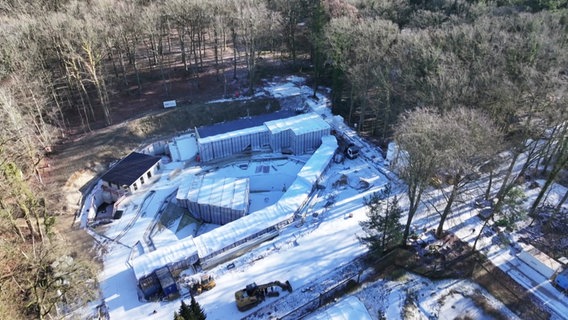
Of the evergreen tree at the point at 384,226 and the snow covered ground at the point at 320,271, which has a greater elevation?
the evergreen tree at the point at 384,226

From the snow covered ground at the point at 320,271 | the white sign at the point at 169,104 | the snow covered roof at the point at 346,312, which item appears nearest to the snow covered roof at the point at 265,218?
the snow covered ground at the point at 320,271

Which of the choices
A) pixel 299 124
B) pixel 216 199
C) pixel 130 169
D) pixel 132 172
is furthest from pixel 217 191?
pixel 299 124

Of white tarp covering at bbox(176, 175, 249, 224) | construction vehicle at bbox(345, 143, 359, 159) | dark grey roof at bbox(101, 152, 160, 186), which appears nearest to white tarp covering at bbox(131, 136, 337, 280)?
white tarp covering at bbox(176, 175, 249, 224)

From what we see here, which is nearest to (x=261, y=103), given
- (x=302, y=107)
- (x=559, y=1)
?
(x=302, y=107)

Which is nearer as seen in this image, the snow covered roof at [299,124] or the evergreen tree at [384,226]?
the evergreen tree at [384,226]

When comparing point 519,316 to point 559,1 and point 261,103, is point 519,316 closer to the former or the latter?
point 261,103

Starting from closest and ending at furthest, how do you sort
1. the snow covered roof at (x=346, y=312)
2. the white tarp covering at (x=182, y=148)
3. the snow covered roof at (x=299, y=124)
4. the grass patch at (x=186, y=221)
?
the snow covered roof at (x=346, y=312)
the grass patch at (x=186, y=221)
the white tarp covering at (x=182, y=148)
the snow covered roof at (x=299, y=124)

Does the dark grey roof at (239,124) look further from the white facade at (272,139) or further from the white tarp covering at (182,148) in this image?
the white tarp covering at (182,148)

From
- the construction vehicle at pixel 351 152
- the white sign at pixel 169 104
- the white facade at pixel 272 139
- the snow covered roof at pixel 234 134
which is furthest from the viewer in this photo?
the white sign at pixel 169 104
